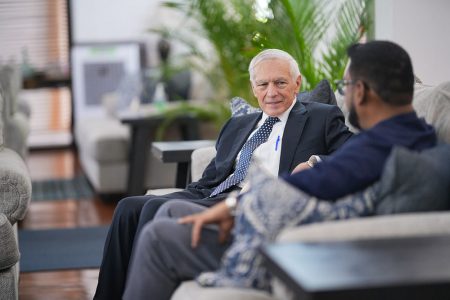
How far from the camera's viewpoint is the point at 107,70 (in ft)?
29.6

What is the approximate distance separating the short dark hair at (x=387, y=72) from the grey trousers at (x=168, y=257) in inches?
22.7

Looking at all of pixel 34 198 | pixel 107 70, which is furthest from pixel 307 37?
→ pixel 107 70

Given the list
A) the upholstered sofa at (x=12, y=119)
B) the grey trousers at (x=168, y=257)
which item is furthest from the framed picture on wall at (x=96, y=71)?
the grey trousers at (x=168, y=257)

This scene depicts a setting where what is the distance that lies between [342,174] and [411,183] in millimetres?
168

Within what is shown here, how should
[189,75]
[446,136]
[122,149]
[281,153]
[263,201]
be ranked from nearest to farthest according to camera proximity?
[263,201] < [446,136] < [281,153] < [122,149] < [189,75]

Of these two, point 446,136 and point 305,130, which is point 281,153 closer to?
point 305,130

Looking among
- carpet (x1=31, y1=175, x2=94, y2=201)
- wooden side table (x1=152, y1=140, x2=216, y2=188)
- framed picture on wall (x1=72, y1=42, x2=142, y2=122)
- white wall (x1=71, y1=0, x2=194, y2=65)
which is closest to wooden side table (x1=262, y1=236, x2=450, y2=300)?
wooden side table (x1=152, y1=140, x2=216, y2=188)

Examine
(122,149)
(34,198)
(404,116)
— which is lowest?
(34,198)

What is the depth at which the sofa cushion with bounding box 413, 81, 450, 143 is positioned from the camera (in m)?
2.54

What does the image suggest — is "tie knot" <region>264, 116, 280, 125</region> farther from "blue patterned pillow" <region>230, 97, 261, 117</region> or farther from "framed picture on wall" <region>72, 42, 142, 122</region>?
"framed picture on wall" <region>72, 42, 142, 122</region>

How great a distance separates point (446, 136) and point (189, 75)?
5.04 metres

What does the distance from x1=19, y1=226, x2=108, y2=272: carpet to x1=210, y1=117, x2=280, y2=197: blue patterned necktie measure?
128 centimetres

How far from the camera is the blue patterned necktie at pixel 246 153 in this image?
317 cm

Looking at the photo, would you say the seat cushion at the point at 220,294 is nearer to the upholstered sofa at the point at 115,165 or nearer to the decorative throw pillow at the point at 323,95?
the decorative throw pillow at the point at 323,95
